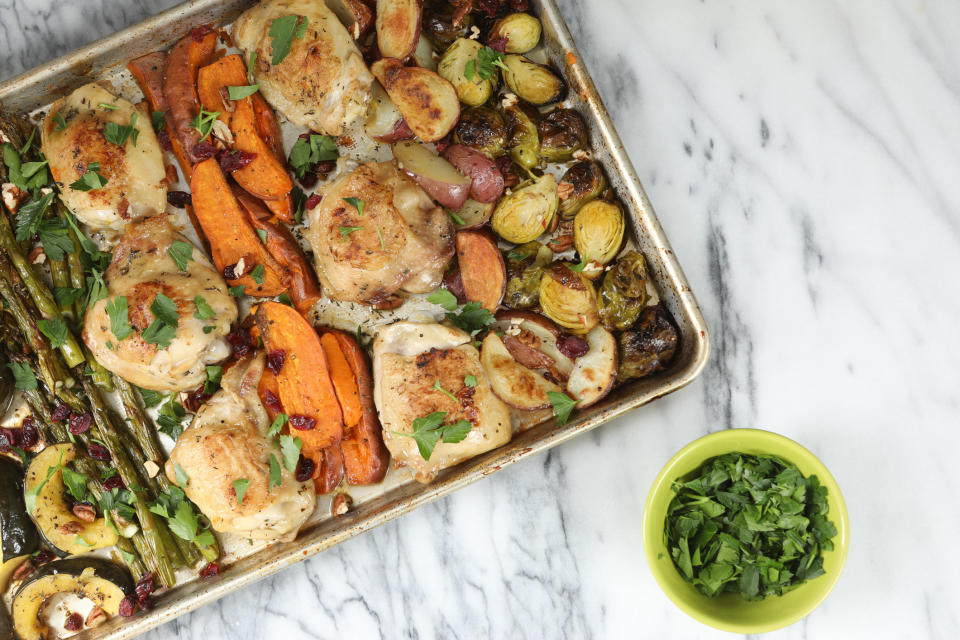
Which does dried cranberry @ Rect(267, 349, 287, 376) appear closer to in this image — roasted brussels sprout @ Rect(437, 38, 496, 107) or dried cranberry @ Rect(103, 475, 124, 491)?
dried cranberry @ Rect(103, 475, 124, 491)

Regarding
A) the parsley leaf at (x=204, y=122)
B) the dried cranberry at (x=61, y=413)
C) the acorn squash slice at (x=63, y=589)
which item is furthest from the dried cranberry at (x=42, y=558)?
the parsley leaf at (x=204, y=122)

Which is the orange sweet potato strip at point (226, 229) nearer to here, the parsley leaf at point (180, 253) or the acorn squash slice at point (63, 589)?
the parsley leaf at point (180, 253)

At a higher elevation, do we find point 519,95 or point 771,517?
point 519,95

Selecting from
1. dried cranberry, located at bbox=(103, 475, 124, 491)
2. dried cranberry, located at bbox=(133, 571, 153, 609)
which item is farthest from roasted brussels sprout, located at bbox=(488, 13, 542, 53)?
dried cranberry, located at bbox=(133, 571, 153, 609)

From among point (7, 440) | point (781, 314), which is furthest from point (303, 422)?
point (781, 314)

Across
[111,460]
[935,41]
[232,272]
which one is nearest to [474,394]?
[232,272]

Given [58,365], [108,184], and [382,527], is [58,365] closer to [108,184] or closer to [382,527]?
[108,184]
